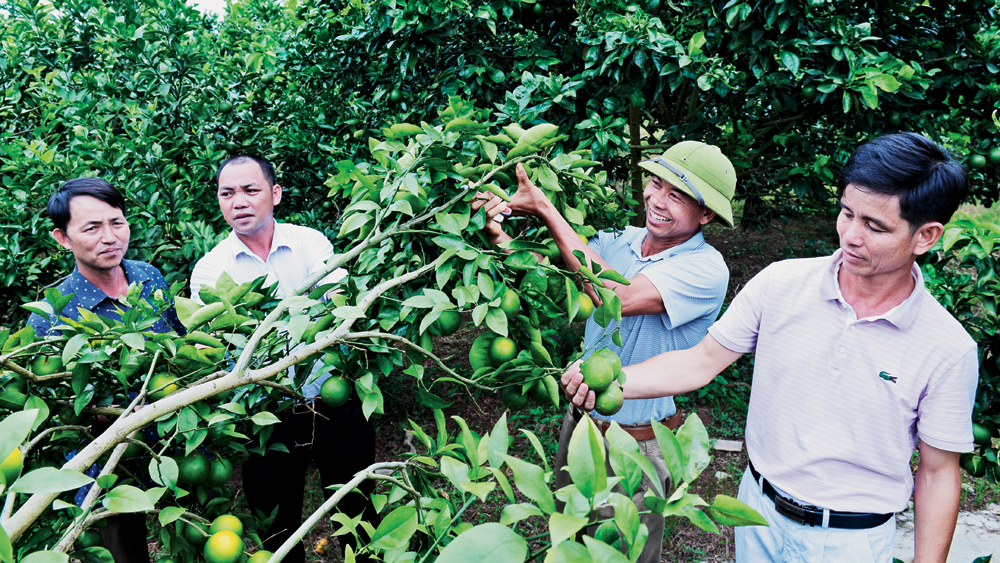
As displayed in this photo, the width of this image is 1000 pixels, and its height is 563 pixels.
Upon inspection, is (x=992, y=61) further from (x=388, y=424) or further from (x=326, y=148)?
(x=388, y=424)

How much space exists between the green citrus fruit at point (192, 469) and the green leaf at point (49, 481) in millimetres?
547

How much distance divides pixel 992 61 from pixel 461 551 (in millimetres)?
3546

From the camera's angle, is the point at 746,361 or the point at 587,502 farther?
the point at 746,361

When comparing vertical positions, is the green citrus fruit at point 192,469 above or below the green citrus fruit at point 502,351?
below

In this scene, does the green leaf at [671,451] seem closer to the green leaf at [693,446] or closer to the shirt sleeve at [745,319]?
the green leaf at [693,446]

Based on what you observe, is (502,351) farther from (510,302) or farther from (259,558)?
(259,558)

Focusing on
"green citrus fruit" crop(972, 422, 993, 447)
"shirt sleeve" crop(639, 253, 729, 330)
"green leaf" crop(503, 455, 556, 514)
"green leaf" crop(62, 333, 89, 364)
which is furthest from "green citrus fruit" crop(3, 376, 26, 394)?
"green citrus fruit" crop(972, 422, 993, 447)

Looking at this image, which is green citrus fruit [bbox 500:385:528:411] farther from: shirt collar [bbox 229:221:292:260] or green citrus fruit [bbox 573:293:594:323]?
shirt collar [bbox 229:221:292:260]

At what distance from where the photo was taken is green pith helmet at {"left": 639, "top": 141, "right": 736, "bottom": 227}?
2094 mm

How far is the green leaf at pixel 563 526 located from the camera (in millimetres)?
667

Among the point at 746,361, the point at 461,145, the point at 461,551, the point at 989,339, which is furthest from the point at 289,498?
the point at 746,361

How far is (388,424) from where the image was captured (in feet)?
14.5

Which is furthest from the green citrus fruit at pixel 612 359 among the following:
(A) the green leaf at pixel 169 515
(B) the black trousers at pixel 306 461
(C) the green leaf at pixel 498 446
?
(B) the black trousers at pixel 306 461

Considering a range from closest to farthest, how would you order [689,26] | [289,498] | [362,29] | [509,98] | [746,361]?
1. [509,98]
2. [289,498]
3. [689,26]
4. [362,29]
5. [746,361]
